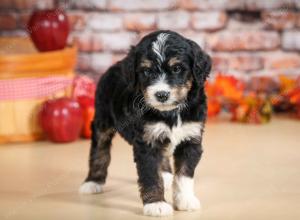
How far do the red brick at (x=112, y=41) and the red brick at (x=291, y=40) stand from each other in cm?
119

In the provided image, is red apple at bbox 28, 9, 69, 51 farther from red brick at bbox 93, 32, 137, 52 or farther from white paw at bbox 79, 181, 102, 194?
white paw at bbox 79, 181, 102, 194

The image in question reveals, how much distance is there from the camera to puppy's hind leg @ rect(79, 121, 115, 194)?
11.0 feet

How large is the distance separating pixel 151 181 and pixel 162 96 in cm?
38

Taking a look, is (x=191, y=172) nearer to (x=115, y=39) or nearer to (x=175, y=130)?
(x=175, y=130)

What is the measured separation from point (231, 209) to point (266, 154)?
115cm

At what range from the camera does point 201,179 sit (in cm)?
361

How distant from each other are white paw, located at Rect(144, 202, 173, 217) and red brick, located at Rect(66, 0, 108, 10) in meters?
2.75

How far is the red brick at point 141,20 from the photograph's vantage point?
Result: 5.38 meters

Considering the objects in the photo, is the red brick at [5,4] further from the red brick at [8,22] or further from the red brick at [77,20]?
the red brick at [77,20]

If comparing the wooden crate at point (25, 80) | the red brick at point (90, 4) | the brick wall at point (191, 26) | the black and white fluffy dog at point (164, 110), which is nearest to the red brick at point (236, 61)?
the brick wall at point (191, 26)

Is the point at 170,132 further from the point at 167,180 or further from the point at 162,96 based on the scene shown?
the point at 167,180

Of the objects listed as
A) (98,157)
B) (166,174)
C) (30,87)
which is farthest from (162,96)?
(30,87)

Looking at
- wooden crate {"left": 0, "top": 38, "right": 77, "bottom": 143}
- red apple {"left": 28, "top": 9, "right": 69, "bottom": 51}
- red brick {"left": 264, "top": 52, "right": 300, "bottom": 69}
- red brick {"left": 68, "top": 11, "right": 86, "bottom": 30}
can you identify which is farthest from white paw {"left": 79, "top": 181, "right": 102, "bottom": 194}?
Answer: red brick {"left": 264, "top": 52, "right": 300, "bottom": 69}

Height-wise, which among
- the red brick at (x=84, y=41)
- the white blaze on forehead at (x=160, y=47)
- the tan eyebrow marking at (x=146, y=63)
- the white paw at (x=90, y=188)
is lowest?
the white paw at (x=90, y=188)
